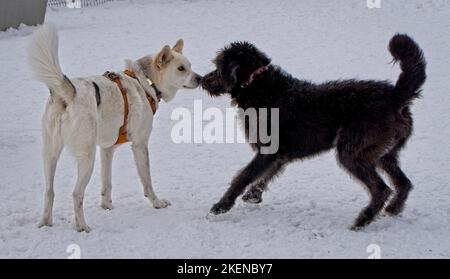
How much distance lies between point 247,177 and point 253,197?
0.38m

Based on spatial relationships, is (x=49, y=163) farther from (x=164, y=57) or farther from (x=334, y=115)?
(x=334, y=115)

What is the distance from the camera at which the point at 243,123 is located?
5.05 metres

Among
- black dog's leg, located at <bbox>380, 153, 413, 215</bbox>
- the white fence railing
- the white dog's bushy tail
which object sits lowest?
black dog's leg, located at <bbox>380, 153, 413, 215</bbox>

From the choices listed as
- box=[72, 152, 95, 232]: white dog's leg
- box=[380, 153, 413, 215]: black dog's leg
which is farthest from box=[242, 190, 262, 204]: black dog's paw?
box=[72, 152, 95, 232]: white dog's leg

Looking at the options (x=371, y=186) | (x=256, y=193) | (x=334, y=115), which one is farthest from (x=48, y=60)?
(x=371, y=186)

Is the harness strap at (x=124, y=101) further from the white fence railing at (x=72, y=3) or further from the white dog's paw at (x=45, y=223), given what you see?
the white fence railing at (x=72, y=3)

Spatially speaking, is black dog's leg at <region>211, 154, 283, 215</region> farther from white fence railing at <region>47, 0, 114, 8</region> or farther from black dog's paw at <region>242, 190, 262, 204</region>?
white fence railing at <region>47, 0, 114, 8</region>

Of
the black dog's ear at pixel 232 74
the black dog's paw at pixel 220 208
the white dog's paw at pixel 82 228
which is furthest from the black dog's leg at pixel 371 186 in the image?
the white dog's paw at pixel 82 228

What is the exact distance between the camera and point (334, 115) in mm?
4590

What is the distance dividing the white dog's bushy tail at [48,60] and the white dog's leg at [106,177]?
3.62 ft

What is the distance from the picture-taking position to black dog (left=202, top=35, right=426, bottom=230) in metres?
4.44

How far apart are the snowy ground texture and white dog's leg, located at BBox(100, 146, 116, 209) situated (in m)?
0.12

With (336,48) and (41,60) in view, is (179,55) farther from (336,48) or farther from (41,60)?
(336,48)
